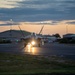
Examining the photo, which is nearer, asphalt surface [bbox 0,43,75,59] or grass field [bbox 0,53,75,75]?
grass field [bbox 0,53,75,75]

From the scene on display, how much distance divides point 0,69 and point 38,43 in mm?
54246

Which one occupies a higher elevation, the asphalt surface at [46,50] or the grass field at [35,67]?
the asphalt surface at [46,50]

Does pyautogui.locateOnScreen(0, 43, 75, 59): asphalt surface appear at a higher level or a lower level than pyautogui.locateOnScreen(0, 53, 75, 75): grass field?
higher

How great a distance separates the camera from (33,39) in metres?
74.0

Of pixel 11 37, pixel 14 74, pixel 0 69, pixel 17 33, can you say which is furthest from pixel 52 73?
pixel 11 37

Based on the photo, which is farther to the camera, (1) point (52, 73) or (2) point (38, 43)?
(2) point (38, 43)

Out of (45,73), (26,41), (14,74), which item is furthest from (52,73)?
(26,41)

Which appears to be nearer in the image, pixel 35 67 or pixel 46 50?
pixel 35 67

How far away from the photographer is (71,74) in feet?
59.9

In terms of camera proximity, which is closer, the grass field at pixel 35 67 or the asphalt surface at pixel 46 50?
the grass field at pixel 35 67

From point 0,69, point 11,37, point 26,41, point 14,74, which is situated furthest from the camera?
point 11,37

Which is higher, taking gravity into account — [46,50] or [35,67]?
[46,50]

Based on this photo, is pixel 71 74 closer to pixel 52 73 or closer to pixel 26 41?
pixel 52 73

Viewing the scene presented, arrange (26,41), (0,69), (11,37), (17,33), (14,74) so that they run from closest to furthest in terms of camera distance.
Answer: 1. (14,74)
2. (0,69)
3. (26,41)
4. (17,33)
5. (11,37)
